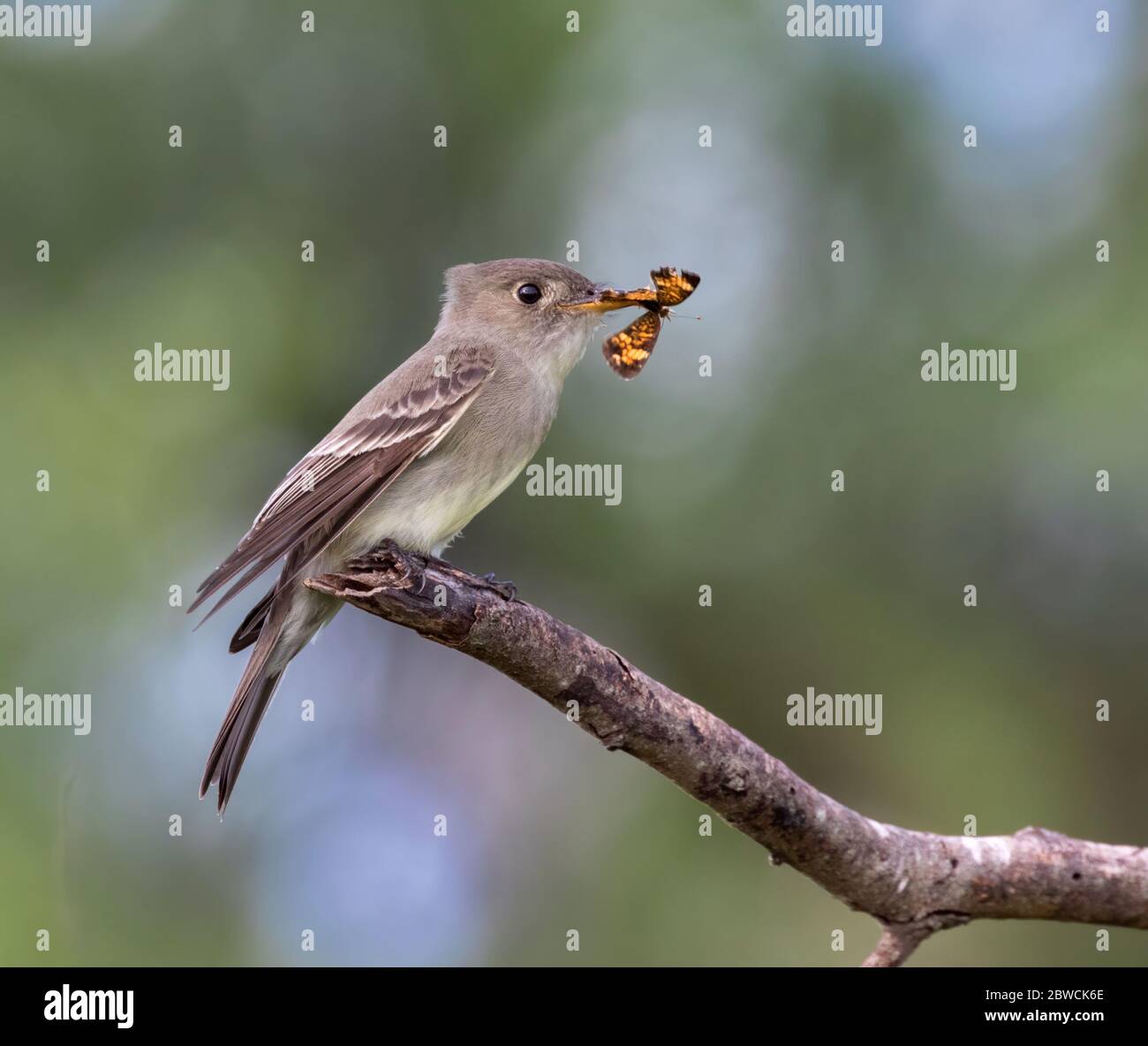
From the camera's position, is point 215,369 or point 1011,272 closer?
point 215,369

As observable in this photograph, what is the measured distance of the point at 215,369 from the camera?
21.0 feet

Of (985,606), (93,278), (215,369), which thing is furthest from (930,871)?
(93,278)

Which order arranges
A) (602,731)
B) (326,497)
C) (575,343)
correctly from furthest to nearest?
(575,343)
(326,497)
(602,731)

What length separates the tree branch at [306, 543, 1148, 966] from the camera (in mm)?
4363

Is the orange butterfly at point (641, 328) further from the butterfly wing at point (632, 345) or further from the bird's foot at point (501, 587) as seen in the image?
the bird's foot at point (501, 587)

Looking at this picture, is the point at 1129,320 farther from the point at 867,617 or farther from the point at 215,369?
the point at 215,369

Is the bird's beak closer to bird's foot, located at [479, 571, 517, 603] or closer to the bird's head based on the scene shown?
the bird's head

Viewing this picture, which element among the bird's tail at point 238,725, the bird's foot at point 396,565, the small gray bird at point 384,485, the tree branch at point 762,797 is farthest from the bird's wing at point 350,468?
the tree branch at point 762,797

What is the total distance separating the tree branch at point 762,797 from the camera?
4.36 m

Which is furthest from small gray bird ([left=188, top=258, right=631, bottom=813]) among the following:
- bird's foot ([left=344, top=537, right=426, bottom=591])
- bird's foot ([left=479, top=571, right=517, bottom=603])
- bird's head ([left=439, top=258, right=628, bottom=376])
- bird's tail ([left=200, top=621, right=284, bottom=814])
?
bird's foot ([left=479, top=571, right=517, bottom=603])

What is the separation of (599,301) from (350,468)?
132cm

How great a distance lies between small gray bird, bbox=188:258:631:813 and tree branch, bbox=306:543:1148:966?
691 mm

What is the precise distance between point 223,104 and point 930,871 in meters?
4.75

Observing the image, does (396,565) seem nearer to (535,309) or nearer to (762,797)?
(762,797)
